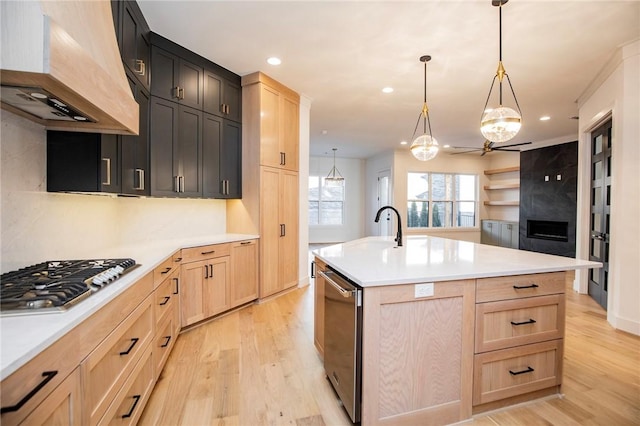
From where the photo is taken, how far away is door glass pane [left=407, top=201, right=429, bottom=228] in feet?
28.0

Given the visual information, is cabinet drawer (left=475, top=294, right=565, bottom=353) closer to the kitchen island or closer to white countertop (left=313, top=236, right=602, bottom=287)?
the kitchen island

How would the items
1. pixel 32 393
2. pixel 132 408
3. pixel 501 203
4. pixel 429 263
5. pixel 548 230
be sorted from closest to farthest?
pixel 32 393, pixel 132 408, pixel 429 263, pixel 548 230, pixel 501 203

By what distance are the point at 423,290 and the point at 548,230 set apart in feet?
23.3

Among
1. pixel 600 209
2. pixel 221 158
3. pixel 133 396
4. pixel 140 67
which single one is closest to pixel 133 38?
pixel 140 67

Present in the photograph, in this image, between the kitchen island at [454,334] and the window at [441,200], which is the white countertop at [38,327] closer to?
the kitchen island at [454,334]

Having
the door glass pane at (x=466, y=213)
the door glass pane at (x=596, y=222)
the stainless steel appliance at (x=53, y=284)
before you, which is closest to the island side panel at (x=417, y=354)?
the stainless steel appliance at (x=53, y=284)

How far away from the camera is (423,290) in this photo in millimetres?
1603

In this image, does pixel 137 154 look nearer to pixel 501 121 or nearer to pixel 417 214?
pixel 501 121

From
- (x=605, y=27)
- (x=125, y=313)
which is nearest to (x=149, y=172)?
(x=125, y=313)

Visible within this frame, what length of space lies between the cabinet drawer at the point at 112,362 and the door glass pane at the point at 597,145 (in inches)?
212


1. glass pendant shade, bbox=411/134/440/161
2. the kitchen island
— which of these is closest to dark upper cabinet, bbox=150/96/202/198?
the kitchen island

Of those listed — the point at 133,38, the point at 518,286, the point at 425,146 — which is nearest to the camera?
the point at 518,286

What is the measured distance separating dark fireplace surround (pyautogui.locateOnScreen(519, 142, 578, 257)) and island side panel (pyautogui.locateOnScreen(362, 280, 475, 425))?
21.3 ft

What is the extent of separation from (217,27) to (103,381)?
2917 mm
